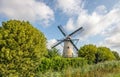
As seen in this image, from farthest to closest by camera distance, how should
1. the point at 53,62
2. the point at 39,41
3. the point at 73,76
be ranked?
the point at 53,62, the point at 39,41, the point at 73,76

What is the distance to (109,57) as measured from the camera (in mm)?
50625

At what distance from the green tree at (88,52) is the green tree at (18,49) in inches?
1019

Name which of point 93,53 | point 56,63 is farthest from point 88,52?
point 56,63

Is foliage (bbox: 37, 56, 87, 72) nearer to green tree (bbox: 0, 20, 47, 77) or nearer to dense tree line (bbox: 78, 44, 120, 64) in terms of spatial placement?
dense tree line (bbox: 78, 44, 120, 64)

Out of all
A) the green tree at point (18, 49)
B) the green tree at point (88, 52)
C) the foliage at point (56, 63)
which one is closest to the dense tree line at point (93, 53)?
the green tree at point (88, 52)

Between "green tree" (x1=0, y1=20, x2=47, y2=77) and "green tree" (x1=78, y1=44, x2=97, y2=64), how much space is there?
84.9 feet

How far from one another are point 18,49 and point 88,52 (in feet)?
94.4

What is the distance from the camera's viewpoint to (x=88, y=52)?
4766 centimetres

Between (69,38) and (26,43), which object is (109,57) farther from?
(26,43)

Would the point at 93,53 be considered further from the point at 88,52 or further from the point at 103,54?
the point at 103,54

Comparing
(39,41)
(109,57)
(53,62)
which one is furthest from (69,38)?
(39,41)

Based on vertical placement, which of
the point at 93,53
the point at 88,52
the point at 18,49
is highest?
the point at 88,52

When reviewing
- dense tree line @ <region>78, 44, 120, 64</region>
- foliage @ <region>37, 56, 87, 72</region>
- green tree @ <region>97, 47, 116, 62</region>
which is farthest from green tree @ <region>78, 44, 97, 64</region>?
foliage @ <region>37, 56, 87, 72</region>

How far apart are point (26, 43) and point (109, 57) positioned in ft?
105
